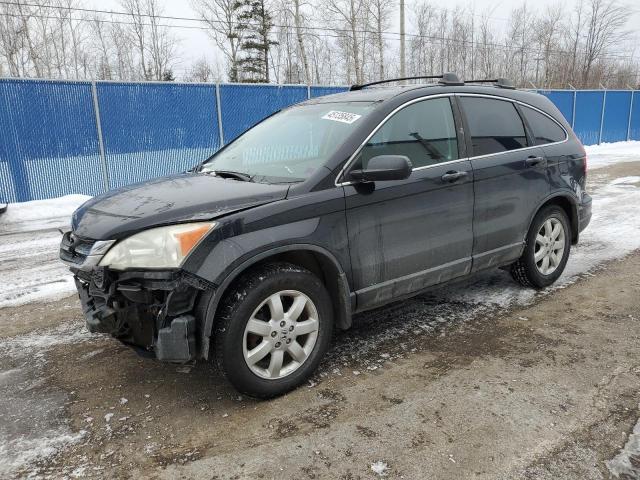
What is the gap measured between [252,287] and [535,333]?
7.64ft

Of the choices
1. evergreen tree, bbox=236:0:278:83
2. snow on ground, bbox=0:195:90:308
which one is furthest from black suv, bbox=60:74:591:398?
evergreen tree, bbox=236:0:278:83

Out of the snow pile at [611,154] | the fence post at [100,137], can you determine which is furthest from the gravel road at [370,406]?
the snow pile at [611,154]

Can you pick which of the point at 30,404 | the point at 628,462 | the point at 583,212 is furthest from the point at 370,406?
the point at 583,212

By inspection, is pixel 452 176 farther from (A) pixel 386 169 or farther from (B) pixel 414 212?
(A) pixel 386 169

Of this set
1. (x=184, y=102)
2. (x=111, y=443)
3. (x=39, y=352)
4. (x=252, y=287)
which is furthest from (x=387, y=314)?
(x=184, y=102)

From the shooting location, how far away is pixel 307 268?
129 inches

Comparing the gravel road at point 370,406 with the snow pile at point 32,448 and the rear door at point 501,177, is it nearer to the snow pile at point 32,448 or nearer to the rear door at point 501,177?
the snow pile at point 32,448

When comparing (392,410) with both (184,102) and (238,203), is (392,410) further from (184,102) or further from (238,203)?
(184,102)

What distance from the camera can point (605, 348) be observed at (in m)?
3.63

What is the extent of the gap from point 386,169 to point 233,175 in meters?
1.08

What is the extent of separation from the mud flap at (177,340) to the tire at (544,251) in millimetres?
3192

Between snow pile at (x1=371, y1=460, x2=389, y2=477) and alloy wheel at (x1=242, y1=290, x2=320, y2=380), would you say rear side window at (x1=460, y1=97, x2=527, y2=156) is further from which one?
snow pile at (x1=371, y1=460, x2=389, y2=477)

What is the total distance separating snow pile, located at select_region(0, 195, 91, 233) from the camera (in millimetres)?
8719

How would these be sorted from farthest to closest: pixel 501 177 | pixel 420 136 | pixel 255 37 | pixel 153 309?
pixel 255 37
pixel 501 177
pixel 420 136
pixel 153 309
